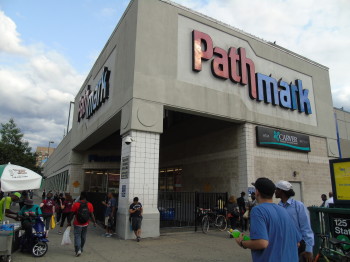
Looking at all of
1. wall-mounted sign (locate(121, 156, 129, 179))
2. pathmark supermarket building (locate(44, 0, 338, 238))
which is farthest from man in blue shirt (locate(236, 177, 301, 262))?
wall-mounted sign (locate(121, 156, 129, 179))

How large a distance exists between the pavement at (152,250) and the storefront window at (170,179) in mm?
9494

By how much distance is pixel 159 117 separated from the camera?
12.4 meters

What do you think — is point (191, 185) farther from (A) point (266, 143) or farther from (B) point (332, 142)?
(B) point (332, 142)

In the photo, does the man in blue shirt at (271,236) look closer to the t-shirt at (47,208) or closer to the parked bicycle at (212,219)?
the t-shirt at (47,208)

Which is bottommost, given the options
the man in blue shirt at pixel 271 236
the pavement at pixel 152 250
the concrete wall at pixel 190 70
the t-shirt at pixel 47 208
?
the pavement at pixel 152 250

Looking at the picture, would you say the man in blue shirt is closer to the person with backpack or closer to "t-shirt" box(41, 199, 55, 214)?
the person with backpack

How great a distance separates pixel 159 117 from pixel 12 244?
7.28 metres

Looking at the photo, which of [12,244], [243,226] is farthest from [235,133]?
[12,244]

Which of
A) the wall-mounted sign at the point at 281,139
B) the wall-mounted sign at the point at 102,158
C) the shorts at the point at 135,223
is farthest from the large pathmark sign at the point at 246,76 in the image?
the wall-mounted sign at the point at 102,158

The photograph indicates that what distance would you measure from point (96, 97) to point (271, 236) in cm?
1709

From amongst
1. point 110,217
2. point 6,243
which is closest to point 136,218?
point 110,217

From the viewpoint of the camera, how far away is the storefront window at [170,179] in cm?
2105

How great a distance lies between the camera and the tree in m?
32.3

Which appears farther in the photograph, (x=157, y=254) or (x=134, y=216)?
(x=134, y=216)
